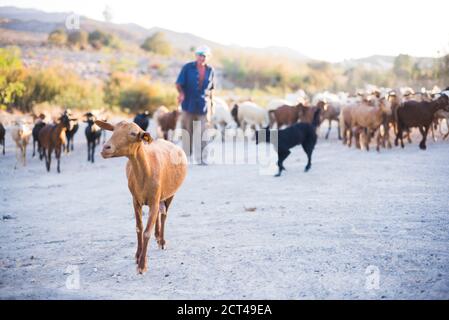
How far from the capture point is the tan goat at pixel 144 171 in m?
4.53

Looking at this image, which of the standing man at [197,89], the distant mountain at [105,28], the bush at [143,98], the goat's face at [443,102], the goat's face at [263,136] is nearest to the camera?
the standing man at [197,89]

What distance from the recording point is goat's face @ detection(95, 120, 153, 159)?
4.46m

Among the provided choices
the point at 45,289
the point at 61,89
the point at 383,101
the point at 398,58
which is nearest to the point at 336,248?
the point at 45,289

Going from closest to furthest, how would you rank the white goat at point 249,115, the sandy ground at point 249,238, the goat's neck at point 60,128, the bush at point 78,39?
the sandy ground at point 249,238
the goat's neck at point 60,128
the white goat at point 249,115
the bush at point 78,39

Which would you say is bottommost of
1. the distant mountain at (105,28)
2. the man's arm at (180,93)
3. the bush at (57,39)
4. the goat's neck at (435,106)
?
the goat's neck at (435,106)

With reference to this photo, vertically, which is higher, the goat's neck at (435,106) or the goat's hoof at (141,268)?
the goat's neck at (435,106)

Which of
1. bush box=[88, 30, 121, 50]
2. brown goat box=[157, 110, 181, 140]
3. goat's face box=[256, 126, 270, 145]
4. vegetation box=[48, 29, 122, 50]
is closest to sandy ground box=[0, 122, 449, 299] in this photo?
→ goat's face box=[256, 126, 270, 145]

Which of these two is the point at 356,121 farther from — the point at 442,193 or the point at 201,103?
the point at 442,193

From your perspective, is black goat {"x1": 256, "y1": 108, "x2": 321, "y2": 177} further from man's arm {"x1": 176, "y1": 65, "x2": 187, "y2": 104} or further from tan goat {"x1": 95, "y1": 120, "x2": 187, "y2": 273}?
tan goat {"x1": 95, "y1": 120, "x2": 187, "y2": 273}

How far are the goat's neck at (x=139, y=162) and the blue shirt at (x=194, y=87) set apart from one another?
258 inches

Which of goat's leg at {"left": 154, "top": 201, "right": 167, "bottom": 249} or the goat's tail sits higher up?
Answer: the goat's tail

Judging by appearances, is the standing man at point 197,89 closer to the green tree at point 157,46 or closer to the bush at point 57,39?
the bush at point 57,39

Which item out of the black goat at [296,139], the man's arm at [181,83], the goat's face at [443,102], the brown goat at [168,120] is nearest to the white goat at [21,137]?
the man's arm at [181,83]

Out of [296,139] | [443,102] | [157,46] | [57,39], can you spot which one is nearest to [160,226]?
[296,139]
